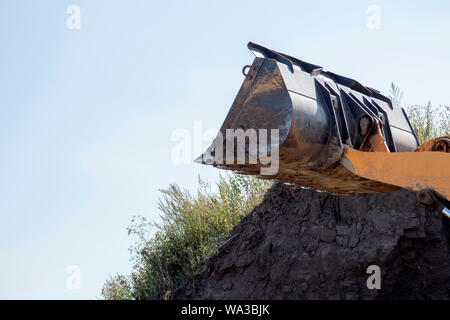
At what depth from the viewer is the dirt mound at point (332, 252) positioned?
25.2 ft

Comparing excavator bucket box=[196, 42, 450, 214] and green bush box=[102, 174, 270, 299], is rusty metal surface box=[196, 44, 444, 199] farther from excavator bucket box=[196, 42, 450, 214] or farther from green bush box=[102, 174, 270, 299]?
green bush box=[102, 174, 270, 299]

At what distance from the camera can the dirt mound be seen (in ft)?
25.2

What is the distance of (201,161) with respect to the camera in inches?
158

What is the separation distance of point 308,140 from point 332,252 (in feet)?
14.9

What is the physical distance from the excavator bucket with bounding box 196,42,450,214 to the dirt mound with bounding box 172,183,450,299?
3790 mm

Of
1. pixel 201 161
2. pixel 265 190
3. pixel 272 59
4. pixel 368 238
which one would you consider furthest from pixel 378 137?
pixel 265 190

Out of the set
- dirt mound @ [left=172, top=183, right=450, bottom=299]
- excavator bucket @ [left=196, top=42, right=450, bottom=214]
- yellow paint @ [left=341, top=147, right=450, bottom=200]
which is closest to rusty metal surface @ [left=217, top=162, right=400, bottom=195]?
excavator bucket @ [left=196, top=42, right=450, bottom=214]

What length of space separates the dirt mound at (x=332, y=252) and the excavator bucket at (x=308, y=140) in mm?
3790

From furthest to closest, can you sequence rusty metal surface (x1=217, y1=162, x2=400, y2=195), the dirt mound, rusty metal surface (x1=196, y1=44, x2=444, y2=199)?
the dirt mound → rusty metal surface (x1=217, y1=162, x2=400, y2=195) → rusty metal surface (x1=196, y1=44, x2=444, y2=199)

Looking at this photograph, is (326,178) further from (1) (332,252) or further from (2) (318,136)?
(1) (332,252)

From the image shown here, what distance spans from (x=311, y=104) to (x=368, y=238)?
14.9ft

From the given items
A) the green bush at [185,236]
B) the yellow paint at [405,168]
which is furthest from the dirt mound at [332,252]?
the yellow paint at [405,168]

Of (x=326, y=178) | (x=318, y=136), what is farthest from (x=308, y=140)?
(x=326, y=178)
